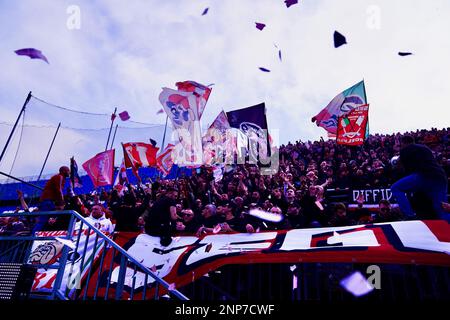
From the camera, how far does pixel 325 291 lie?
5180mm

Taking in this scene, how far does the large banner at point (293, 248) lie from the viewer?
14.8 ft

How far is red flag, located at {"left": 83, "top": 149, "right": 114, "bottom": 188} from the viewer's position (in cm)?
1340

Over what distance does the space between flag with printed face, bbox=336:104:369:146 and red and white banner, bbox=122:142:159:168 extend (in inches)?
323

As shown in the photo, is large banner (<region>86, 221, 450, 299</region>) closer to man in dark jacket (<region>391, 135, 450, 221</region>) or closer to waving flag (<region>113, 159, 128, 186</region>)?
man in dark jacket (<region>391, 135, 450, 221</region>)

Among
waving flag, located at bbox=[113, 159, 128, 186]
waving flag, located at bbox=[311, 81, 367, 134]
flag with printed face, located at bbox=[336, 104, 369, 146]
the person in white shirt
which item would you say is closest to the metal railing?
the person in white shirt

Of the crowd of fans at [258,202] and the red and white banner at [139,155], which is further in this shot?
the red and white banner at [139,155]

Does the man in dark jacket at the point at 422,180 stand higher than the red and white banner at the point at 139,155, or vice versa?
the red and white banner at the point at 139,155

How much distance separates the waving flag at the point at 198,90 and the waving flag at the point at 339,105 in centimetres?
565

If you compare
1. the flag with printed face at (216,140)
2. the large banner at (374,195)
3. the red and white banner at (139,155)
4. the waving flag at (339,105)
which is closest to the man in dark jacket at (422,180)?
the large banner at (374,195)

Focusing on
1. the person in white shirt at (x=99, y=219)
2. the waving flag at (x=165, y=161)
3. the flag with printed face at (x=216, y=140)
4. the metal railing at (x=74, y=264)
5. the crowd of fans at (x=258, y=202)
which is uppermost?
the flag with printed face at (x=216, y=140)

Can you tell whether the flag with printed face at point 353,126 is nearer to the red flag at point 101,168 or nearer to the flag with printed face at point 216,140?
the flag with printed face at point 216,140

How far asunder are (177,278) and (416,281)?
370 cm
